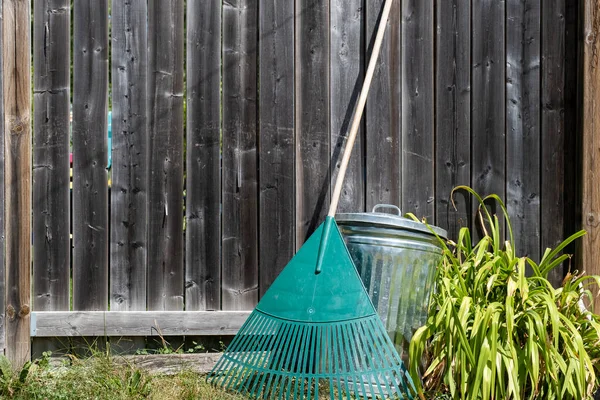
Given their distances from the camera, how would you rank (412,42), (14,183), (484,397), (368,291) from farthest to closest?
(412,42) < (14,183) < (368,291) < (484,397)

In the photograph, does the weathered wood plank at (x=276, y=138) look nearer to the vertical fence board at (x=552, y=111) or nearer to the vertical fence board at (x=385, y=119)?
the vertical fence board at (x=385, y=119)

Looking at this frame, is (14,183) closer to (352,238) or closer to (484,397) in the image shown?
(352,238)

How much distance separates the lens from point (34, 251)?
9.95ft

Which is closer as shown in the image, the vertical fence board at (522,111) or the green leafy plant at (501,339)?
the green leafy plant at (501,339)

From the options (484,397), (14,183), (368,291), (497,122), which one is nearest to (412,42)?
(497,122)

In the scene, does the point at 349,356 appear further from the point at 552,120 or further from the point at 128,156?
the point at 552,120

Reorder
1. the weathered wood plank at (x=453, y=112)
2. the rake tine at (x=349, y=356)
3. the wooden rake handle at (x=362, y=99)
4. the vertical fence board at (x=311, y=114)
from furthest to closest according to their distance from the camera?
1. the weathered wood plank at (x=453, y=112)
2. the vertical fence board at (x=311, y=114)
3. the wooden rake handle at (x=362, y=99)
4. the rake tine at (x=349, y=356)

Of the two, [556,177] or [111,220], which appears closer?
[111,220]

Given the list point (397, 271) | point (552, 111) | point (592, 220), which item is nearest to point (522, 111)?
point (552, 111)

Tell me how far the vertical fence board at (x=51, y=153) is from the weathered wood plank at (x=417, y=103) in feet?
5.42

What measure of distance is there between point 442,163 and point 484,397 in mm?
1277

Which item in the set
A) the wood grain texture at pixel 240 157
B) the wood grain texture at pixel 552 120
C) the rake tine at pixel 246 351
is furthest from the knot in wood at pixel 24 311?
the wood grain texture at pixel 552 120

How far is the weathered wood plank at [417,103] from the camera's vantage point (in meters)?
3.30

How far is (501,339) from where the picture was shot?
8.73 ft
